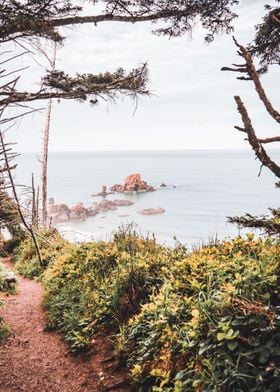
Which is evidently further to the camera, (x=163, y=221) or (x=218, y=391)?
(x=163, y=221)

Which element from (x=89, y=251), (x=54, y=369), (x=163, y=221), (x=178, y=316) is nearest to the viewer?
(x=178, y=316)

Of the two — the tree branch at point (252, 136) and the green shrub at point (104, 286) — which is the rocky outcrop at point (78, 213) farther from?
the tree branch at point (252, 136)

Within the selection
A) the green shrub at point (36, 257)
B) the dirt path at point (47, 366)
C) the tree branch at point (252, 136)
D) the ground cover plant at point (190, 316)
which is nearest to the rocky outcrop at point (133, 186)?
the green shrub at point (36, 257)

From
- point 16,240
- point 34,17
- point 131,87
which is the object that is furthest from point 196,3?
point 16,240

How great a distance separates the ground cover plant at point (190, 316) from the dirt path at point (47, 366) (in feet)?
0.75

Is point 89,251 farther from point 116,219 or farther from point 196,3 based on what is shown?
point 116,219

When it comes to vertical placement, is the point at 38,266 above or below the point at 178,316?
below

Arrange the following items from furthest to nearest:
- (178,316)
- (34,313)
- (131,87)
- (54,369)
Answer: (34,313) < (131,87) < (54,369) < (178,316)

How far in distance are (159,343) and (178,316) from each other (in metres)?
0.39

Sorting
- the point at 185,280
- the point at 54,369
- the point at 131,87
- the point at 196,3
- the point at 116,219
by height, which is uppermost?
the point at 196,3

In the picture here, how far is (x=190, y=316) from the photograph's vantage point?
3555 millimetres

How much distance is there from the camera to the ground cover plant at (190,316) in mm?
2635

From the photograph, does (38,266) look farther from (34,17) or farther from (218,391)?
(218,391)

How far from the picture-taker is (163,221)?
53438mm
